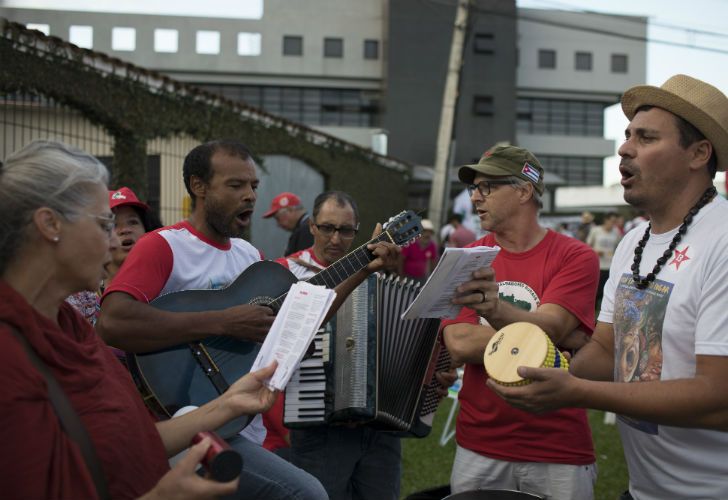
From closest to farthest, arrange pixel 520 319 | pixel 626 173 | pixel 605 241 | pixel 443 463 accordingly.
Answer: pixel 626 173 → pixel 520 319 → pixel 443 463 → pixel 605 241

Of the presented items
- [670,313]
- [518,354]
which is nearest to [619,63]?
[670,313]

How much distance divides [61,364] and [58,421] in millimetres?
152

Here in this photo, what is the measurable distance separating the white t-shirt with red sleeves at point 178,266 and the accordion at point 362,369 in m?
0.30

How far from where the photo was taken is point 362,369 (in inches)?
142

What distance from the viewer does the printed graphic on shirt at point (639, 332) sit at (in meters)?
2.49

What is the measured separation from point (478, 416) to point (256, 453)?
41.6 inches

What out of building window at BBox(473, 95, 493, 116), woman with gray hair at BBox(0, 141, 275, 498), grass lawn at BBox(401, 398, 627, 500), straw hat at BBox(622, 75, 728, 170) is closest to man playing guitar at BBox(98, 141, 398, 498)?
woman with gray hair at BBox(0, 141, 275, 498)

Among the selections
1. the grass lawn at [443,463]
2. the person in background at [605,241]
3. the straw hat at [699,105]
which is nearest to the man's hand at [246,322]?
the straw hat at [699,105]

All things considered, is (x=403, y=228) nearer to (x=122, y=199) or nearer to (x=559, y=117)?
(x=122, y=199)

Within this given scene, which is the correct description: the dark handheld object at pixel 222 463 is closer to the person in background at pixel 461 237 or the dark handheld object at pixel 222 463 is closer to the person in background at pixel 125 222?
the person in background at pixel 125 222

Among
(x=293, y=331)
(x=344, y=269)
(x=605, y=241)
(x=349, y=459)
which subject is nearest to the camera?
(x=293, y=331)

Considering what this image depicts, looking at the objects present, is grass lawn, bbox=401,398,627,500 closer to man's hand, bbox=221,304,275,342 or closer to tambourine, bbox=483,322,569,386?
man's hand, bbox=221,304,275,342

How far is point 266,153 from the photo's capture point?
1371cm

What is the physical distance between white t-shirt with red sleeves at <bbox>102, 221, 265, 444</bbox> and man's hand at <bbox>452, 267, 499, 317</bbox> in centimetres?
116
